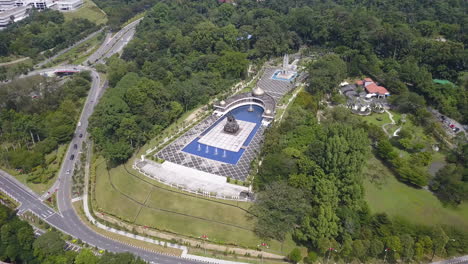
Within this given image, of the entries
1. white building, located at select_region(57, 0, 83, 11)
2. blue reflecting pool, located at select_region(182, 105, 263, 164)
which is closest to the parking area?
blue reflecting pool, located at select_region(182, 105, 263, 164)

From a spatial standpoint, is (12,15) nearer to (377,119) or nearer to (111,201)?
(111,201)

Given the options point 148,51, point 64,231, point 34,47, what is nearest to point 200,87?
point 148,51

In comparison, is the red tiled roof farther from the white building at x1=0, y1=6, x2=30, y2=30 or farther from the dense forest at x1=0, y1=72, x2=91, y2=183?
the white building at x1=0, y1=6, x2=30, y2=30

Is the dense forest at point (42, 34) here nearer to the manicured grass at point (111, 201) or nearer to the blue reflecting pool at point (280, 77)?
the manicured grass at point (111, 201)

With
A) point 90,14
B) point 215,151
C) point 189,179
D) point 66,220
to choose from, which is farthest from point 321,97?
point 90,14

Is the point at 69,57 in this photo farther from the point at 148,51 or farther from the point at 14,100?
the point at 14,100

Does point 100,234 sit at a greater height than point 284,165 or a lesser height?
lesser
